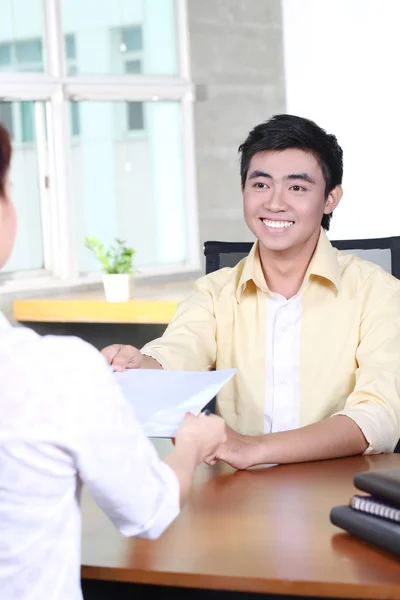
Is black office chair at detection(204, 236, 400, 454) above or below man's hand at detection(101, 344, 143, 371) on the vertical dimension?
above

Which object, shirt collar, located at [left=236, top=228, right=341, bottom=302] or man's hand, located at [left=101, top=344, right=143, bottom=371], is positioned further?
shirt collar, located at [left=236, top=228, right=341, bottom=302]

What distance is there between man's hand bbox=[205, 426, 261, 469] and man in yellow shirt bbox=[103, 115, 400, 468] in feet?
1.21

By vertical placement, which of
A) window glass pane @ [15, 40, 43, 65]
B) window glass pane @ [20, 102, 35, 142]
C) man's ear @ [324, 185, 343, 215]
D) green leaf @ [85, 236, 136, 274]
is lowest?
green leaf @ [85, 236, 136, 274]

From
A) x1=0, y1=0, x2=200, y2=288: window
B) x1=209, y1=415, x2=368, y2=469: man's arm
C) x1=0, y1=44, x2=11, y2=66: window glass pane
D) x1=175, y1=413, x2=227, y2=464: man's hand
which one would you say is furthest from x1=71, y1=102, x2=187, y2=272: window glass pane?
x1=175, y1=413, x2=227, y2=464: man's hand

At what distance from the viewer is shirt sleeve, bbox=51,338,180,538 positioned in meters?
1.00

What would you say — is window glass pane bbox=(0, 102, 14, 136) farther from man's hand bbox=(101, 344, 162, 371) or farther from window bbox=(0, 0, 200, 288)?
man's hand bbox=(101, 344, 162, 371)

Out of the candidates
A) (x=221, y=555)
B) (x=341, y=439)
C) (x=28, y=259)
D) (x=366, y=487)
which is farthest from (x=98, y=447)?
(x=28, y=259)

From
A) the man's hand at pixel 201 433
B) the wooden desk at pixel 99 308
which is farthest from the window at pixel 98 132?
the man's hand at pixel 201 433

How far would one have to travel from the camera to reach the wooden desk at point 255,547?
1.14m

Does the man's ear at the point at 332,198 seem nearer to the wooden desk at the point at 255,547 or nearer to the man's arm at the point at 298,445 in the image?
the man's arm at the point at 298,445

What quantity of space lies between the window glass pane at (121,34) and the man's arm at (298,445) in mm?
3073

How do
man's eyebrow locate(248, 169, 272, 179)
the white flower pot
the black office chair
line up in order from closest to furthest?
man's eyebrow locate(248, 169, 272, 179)
the black office chair
the white flower pot

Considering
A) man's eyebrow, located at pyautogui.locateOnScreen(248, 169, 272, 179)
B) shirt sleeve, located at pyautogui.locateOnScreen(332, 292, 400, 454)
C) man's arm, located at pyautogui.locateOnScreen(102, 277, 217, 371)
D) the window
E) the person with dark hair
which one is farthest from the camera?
the window

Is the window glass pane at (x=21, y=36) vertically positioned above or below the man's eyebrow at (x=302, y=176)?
above
